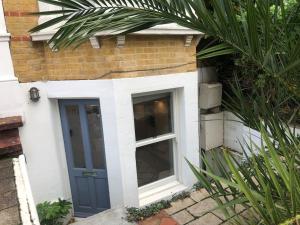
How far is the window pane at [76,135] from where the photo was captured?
14.5ft

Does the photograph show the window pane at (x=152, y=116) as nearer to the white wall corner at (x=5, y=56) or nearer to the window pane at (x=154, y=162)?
the window pane at (x=154, y=162)

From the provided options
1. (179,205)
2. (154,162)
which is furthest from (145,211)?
(154,162)

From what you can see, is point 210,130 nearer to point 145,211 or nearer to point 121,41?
point 145,211

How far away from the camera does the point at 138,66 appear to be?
4.07 metres

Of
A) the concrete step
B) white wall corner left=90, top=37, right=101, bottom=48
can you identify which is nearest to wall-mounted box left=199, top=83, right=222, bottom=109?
white wall corner left=90, top=37, right=101, bottom=48

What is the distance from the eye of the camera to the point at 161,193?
4.77 m

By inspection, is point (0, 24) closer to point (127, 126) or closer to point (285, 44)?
point (127, 126)

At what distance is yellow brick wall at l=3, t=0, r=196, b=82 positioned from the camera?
3.77 m

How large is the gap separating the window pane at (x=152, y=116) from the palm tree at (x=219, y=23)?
2567 mm

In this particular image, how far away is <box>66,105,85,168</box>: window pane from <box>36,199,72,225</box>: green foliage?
639 millimetres

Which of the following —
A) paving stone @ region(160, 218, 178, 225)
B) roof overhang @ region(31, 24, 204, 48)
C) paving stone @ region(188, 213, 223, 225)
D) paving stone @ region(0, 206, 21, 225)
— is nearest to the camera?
paving stone @ region(0, 206, 21, 225)

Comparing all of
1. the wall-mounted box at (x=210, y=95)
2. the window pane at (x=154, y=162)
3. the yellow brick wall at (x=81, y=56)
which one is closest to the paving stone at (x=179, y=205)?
the window pane at (x=154, y=162)

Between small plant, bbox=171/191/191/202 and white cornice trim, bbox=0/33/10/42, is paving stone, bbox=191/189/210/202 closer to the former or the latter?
small plant, bbox=171/191/191/202

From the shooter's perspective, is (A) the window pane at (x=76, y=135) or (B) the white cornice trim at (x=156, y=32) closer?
(B) the white cornice trim at (x=156, y=32)
